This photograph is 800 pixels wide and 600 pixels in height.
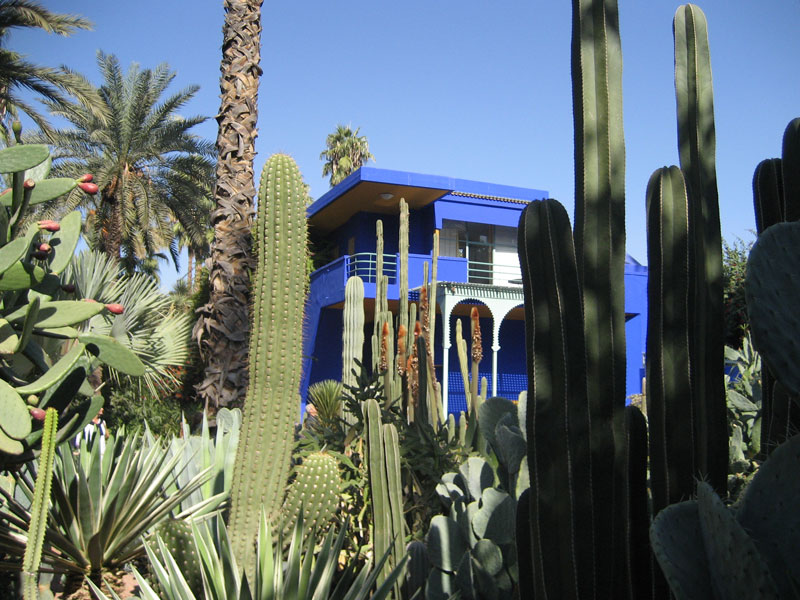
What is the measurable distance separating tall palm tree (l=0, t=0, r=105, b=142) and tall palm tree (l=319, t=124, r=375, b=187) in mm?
16216

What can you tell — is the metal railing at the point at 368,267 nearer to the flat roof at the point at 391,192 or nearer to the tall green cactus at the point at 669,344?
the flat roof at the point at 391,192

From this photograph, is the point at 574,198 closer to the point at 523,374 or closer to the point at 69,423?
the point at 69,423

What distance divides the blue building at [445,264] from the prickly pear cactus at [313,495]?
1337cm

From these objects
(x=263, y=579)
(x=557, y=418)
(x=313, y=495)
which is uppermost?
(x=557, y=418)

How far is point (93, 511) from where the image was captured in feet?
11.4

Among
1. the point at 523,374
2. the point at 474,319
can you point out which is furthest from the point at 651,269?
the point at 523,374

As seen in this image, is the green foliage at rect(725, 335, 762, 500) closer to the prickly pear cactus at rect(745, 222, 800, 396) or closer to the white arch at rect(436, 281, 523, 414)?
the prickly pear cactus at rect(745, 222, 800, 396)

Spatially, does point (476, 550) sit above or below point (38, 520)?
below

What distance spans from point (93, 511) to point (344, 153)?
30.0 meters

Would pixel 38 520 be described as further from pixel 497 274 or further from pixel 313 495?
pixel 497 274

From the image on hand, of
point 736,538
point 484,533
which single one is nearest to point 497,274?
point 484,533

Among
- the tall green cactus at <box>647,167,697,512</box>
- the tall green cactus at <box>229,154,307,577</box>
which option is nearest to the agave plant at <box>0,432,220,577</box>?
the tall green cactus at <box>229,154,307,577</box>

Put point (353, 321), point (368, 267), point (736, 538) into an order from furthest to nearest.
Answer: point (368, 267), point (353, 321), point (736, 538)

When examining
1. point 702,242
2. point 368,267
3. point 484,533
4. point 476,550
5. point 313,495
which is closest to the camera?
point 702,242
